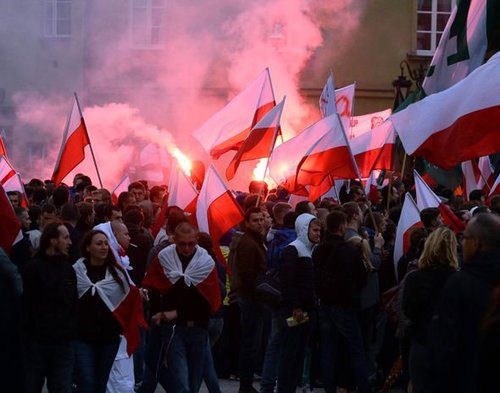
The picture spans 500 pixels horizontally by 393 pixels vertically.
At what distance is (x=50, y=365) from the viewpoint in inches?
331

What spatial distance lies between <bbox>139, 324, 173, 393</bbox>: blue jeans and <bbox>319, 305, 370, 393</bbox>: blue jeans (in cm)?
154

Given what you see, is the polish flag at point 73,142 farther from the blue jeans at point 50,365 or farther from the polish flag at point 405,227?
the blue jeans at point 50,365

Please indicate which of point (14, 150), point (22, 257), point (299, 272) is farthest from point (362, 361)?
point (14, 150)

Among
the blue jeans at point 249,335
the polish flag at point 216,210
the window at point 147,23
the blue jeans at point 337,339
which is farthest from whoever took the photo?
the window at point 147,23

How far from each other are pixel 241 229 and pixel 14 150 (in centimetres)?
1534

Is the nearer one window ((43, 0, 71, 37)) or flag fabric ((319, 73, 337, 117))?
flag fabric ((319, 73, 337, 117))

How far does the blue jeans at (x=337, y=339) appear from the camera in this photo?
10.1 metres

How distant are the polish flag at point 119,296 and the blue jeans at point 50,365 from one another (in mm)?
437

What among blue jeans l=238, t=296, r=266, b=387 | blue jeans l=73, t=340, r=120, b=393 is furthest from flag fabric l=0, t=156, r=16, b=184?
blue jeans l=73, t=340, r=120, b=393

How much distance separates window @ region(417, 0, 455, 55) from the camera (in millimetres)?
26719

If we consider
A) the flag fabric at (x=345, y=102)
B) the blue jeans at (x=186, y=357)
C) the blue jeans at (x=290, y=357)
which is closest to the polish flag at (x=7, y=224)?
the blue jeans at (x=186, y=357)

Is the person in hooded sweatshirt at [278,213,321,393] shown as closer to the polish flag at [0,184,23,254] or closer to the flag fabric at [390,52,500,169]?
the flag fabric at [390,52,500,169]

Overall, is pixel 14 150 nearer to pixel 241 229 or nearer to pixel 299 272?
pixel 241 229

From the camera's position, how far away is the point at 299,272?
9.99 m
